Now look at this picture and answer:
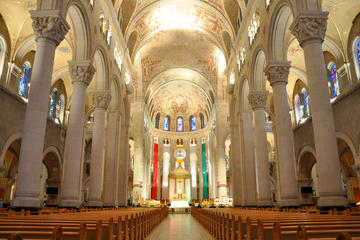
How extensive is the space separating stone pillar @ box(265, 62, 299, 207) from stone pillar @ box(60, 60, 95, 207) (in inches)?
315

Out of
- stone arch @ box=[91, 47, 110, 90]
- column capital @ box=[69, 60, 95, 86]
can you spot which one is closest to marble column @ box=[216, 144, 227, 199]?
stone arch @ box=[91, 47, 110, 90]

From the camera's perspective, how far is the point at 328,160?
27.3ft

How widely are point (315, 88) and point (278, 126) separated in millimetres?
3099

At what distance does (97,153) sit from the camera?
1421cm

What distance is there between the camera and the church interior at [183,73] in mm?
8102

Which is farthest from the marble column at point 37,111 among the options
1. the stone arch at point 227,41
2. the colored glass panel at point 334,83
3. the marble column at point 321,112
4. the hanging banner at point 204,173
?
the hanging banner at point 204,173

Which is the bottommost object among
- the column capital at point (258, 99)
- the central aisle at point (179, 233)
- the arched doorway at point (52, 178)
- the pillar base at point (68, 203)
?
the central aisle at point (179, 233)

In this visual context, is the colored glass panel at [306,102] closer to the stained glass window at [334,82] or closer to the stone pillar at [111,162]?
the stained glass window at [334,82]

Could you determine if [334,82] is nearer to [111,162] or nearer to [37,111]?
[111,162]

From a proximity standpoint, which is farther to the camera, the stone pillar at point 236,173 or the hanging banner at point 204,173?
the hanging banner at point 204,173

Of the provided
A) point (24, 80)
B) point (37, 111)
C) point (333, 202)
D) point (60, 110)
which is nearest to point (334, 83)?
point (333, 202)

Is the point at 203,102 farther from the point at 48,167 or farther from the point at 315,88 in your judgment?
the point at 315,88

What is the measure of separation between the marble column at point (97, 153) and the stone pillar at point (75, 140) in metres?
2.28

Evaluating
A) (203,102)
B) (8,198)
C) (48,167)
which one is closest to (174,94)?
(203,102)
